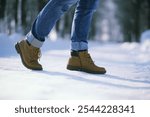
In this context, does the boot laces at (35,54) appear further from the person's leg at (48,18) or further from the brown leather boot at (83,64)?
the brown leather boot at (83,64)

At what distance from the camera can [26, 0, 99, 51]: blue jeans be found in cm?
401

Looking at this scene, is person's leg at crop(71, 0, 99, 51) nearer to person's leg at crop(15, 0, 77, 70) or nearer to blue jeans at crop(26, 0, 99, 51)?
blue jeans at crop(26, 0, 99, 51)

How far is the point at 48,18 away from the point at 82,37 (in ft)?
1.50

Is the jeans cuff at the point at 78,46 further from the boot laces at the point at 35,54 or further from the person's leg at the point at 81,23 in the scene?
the boot laces at the point at 35,54

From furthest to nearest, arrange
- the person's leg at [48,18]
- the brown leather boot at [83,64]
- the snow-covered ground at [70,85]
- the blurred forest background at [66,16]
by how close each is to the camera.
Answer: the blurred forest background at [66,16] → the brown leather boot at [83,64] → the person's leg at [48,18] → the snow-covered ground at [70,85]

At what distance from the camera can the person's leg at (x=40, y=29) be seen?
158 inches

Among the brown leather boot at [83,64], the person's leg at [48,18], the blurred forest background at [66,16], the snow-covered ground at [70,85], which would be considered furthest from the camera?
the blurred forest background at [66,16]

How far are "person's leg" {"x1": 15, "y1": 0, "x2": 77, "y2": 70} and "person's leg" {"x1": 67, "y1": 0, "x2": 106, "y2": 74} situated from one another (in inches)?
7.0

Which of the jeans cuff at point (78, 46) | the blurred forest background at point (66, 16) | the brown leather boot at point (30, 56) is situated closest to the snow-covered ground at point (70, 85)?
the brown leather boot at point (30, 56)

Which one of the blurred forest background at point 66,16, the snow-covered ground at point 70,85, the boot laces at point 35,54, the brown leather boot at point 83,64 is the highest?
the blurred forest background at point 66,16

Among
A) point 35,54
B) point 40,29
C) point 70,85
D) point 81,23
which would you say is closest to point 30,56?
point 35,54

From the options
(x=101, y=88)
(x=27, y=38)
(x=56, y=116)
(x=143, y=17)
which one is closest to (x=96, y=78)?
(x=101, y=88)

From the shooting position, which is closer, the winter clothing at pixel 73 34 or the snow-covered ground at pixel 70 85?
the snow-covered ground at pixel 70 85

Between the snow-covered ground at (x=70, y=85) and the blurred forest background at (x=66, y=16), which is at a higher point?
the blurred forest background at (x=66, y=16)
